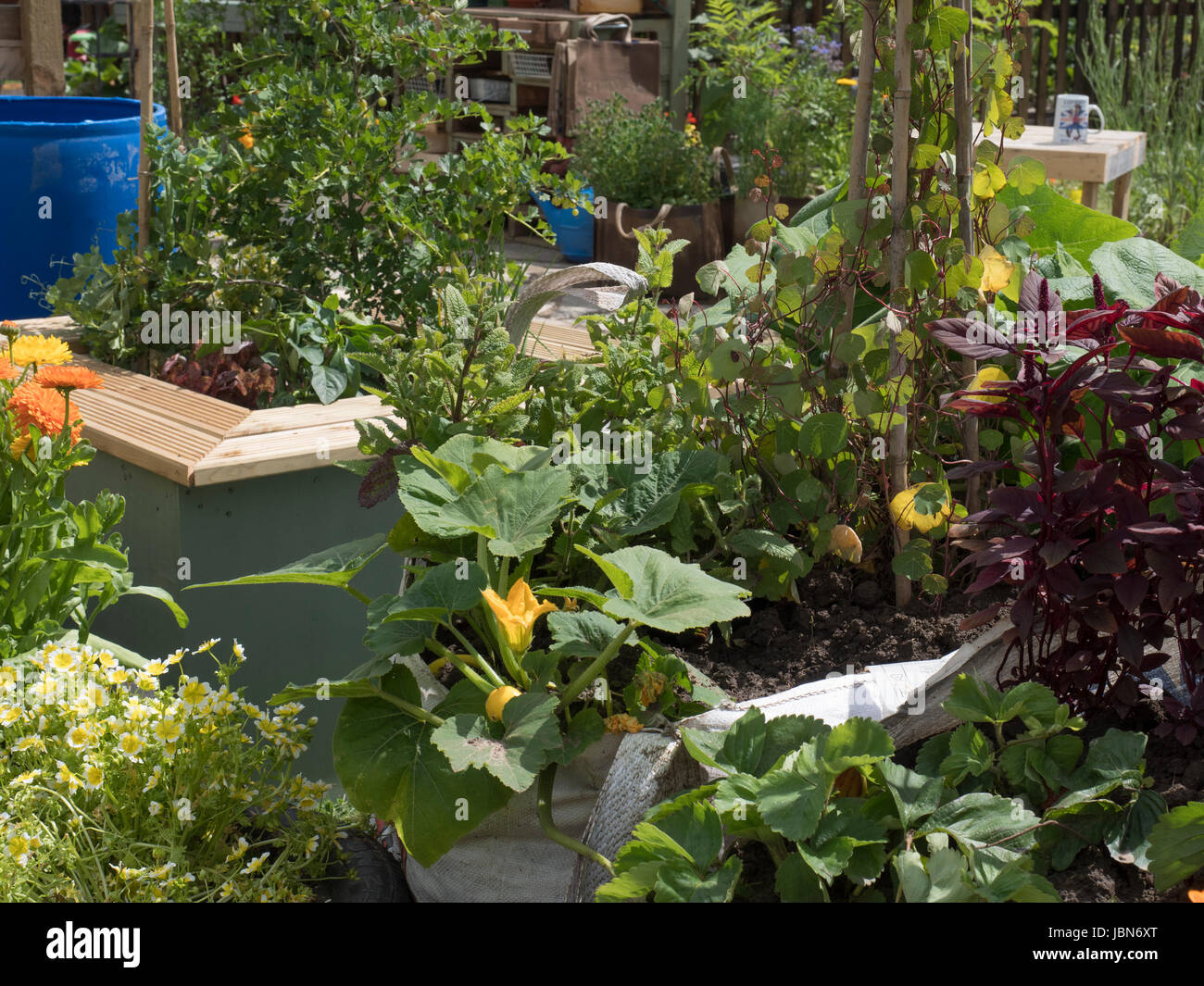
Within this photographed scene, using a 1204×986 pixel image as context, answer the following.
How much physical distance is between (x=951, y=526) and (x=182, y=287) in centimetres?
180

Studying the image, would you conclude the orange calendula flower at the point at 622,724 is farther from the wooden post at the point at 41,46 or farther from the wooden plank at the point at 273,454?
the wooden post at the point at 41,46

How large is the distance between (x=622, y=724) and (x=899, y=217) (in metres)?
0.60

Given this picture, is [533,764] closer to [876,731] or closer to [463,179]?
[876,731]

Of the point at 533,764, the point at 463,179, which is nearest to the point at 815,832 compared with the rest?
the point at 533,764

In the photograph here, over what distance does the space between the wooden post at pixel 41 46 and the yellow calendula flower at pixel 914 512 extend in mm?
2975

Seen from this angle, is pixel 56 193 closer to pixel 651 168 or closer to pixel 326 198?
pixel 326 198

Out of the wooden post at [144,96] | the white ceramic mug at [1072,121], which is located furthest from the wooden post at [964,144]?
the white ceramic mug at [1072,121]

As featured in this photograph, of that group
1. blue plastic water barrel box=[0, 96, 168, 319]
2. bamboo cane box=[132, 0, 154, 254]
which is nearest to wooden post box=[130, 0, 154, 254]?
bamboo cane box=[132, 0, 154, 254]

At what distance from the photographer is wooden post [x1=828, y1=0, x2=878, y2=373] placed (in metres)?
1.22

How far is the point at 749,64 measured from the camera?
208 inches

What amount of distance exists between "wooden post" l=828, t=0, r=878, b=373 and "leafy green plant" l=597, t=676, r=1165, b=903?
0.46 m

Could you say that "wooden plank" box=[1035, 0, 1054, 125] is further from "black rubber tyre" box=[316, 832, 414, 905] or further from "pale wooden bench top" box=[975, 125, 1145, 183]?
"black rubber tyre" box=[316, 832, 414, 905]
